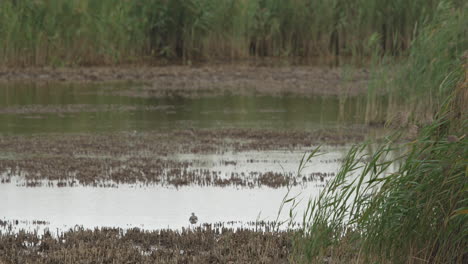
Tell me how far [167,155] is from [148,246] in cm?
577

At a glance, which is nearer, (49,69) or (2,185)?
(2,185)

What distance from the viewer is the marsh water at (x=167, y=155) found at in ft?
31.5

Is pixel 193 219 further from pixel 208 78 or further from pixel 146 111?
pixel 208 78

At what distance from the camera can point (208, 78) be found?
27188 mm

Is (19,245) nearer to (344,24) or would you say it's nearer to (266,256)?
(266,256)

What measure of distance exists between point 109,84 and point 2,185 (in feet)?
47.8

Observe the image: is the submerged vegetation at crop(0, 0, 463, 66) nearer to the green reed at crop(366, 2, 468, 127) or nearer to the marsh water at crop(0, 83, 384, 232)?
the marsh water at crop(0, 83, 384, 232)

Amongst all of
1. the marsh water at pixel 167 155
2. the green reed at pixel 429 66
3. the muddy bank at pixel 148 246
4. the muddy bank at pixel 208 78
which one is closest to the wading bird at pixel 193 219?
the marsh water at pixel 167 155

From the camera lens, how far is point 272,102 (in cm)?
2200

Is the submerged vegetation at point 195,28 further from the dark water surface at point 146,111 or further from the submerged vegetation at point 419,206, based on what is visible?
the submerged vegetation at point 419,206

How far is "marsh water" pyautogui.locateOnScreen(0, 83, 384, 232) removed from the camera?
378 inches

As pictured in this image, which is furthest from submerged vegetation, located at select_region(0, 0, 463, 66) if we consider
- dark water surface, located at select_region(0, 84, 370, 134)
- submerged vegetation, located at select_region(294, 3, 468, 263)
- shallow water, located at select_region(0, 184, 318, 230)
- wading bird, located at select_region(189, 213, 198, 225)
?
submerged vegetation, located at select_region(294, 3, 468, 263)

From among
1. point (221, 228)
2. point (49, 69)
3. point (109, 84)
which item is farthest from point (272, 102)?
point (221, 228)

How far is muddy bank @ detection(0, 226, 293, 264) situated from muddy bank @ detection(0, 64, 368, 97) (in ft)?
48.6
